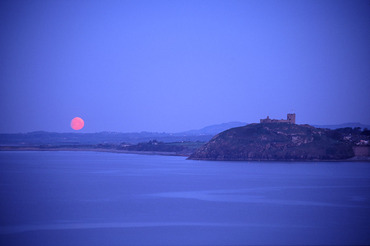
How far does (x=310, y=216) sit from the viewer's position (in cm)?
2458

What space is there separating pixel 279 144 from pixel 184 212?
163ft

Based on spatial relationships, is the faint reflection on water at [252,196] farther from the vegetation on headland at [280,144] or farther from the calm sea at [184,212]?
the vegetation on headland at [280,144]

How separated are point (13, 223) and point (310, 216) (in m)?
17.4

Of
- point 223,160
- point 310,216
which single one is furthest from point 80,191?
point 223,160

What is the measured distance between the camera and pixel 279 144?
7288 centimetres

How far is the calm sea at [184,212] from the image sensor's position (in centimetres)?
1944

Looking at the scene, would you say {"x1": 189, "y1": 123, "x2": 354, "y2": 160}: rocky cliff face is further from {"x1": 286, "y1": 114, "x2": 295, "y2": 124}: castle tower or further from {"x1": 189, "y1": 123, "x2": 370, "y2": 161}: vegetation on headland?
{"x1": 286, "y1": 114, "x2": 295, "y2": 124}: castle tower

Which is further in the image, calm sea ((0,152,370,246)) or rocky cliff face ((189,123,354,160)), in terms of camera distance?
rocky cliff face ((189,123,354,160))

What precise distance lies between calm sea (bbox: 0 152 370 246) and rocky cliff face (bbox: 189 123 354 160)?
94.5 feet

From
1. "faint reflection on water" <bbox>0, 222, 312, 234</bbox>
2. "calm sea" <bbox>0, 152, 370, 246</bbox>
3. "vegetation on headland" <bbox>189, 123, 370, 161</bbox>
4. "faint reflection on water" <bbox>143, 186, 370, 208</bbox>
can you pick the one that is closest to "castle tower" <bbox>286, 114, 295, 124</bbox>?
"vegetation on headland" <bbox>189, 123, 370, 161</bbox>

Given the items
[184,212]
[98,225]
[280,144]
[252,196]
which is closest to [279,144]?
[280,144]

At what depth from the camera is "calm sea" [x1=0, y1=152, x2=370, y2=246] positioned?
63.8 feet

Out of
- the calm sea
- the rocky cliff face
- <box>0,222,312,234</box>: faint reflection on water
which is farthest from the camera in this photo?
the rocky cliff face

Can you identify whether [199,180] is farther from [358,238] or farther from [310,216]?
[358,238]
